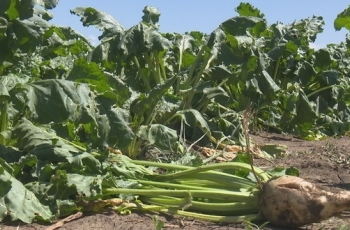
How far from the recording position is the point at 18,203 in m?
3.78

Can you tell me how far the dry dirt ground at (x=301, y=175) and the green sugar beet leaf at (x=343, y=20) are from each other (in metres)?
1.49

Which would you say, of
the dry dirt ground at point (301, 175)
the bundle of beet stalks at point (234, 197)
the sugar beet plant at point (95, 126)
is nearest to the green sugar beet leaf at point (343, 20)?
the dry dirt ground at point (301, 175)

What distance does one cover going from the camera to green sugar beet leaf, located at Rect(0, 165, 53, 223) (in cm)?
371

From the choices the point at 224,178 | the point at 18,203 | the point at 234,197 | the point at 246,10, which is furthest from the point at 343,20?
the point at 18,203

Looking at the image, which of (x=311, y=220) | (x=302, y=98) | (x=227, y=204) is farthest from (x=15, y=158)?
(x=302, y=98)

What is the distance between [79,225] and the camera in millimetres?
3908

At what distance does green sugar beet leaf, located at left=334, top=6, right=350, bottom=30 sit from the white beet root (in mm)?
5503

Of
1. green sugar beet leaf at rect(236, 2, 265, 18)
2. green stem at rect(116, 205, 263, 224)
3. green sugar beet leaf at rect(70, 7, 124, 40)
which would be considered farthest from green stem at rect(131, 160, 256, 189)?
green sugar beet leaf at rect(236, 2, 265, 18)

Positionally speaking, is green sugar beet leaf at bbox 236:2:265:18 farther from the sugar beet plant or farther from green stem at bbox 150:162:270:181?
green stem at bbox 150:162:270:181

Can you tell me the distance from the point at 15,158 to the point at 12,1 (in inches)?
36.8

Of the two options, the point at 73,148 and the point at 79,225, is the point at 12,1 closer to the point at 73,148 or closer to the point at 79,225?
the point at 73,148

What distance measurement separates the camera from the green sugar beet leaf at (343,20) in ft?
29.9

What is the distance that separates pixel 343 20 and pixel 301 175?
3970mm

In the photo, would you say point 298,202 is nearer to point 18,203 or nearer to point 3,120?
point 18,203
